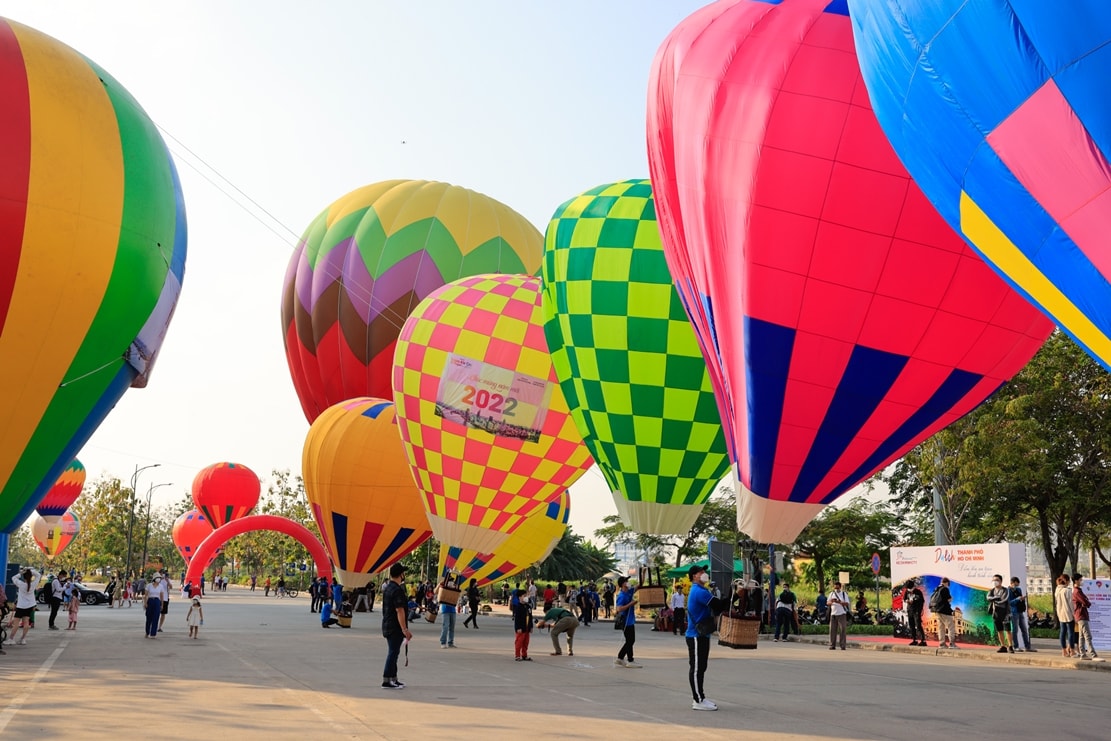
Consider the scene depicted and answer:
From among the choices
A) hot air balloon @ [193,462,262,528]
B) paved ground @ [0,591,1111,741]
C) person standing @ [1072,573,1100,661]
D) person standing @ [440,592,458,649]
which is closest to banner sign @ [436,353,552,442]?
person standing @ [440,592,458,649]

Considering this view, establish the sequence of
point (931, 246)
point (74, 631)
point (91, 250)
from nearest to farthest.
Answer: point (931, 246)
point (91, 250)
point (74, 631)

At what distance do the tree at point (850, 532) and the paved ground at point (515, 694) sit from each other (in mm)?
28765

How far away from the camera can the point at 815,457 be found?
1319 centimetres

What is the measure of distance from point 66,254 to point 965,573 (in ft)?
53.8

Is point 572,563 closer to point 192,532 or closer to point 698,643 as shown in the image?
Result: point 192,532

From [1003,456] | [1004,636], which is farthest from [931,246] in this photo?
[1003,456]

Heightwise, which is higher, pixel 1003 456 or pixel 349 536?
pixel 1003 456

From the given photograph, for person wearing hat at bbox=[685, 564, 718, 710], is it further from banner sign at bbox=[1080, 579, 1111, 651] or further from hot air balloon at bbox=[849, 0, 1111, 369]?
banner sign at bbox=[1080, 579, 1111, 651]

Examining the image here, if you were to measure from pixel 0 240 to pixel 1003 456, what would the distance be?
20925 mm

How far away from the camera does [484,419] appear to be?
68.8ft

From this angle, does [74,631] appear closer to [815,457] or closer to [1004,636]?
[815,457]

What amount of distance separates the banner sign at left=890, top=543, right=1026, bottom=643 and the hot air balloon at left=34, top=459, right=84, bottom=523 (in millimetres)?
39865

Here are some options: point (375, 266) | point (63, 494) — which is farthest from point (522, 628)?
point (63, 494)

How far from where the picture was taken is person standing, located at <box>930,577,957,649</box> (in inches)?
753
